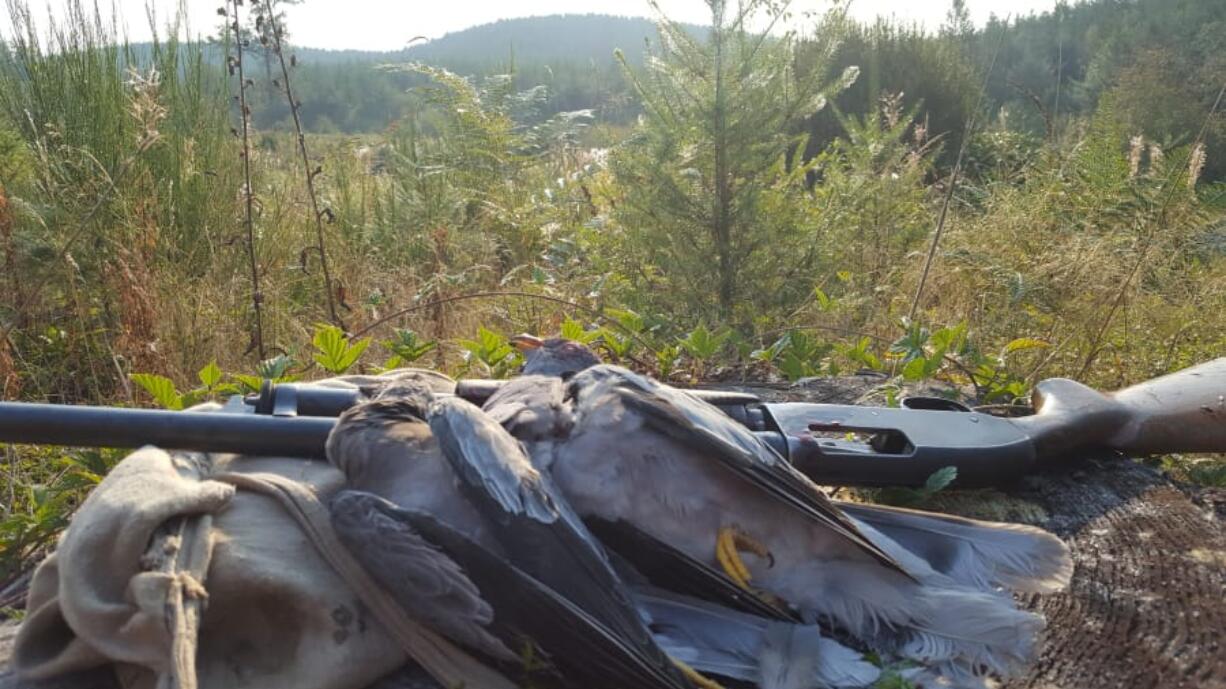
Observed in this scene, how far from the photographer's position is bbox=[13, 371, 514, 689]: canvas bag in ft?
4.83

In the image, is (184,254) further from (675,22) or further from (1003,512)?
(1003,512)

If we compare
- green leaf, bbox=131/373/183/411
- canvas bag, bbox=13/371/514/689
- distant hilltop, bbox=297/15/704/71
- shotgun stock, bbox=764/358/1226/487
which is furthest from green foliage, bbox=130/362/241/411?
distant hilltop, bbox=297/15/704/71

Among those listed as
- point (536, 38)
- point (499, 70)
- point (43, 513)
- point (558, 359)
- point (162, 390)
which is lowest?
point (43, 513)

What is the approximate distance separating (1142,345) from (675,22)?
9.33 ft

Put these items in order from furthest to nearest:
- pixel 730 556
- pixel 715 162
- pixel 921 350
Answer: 1. pixel 715 162
2. pixel 921 350
3. pixel 730 556

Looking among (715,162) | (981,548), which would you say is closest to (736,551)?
(981,548)

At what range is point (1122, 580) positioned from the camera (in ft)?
6.35

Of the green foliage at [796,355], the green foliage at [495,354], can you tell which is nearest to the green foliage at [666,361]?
the green foliage at [796,355]

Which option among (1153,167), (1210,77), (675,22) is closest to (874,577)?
(675,22)

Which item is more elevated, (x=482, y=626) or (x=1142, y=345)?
(x=482, y=626)

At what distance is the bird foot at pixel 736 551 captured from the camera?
1.86 meters

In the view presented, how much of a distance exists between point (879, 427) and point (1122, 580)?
655mm

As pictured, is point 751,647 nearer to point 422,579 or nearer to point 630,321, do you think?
point 422,579

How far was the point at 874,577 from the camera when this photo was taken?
6.06 feet
